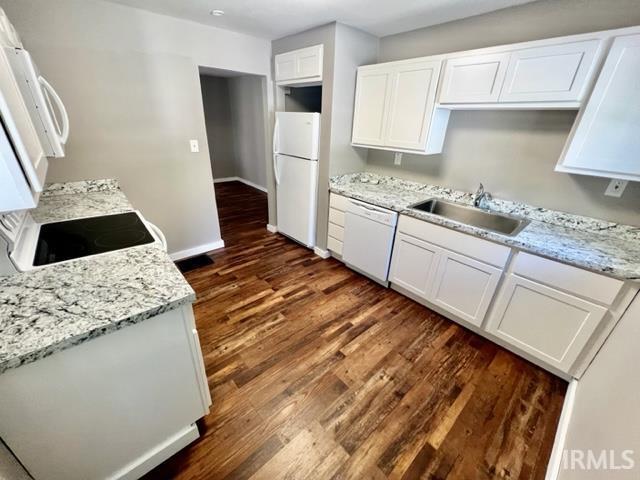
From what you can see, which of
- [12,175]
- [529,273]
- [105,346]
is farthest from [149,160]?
[529,273]

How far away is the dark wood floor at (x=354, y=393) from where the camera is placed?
1.29m

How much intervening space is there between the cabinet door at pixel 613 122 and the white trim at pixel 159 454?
268 centimetres

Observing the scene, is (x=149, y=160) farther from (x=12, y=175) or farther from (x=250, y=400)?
(x=250, y=400)

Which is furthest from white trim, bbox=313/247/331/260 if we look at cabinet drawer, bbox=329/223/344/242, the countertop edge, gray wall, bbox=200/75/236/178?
gray wall, bbox=200/75/236/178

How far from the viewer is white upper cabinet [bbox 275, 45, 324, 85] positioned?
250 cm

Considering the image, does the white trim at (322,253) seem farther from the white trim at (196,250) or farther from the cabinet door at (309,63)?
the cabinet door at (309,63)

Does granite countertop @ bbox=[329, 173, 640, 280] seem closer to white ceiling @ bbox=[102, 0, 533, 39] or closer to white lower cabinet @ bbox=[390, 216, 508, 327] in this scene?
white lower cabinet @ bbox=[390, 216, 508, 327]

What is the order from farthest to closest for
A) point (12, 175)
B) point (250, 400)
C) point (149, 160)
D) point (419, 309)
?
point (149, 160), point (419, 309), point (250, 400), point (12, 175)

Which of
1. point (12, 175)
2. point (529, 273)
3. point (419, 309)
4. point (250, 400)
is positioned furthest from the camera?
point (419, 309)

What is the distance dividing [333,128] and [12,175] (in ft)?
7.75

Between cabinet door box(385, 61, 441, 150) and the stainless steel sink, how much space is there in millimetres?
560

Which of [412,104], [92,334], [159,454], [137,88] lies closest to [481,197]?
[412,104]

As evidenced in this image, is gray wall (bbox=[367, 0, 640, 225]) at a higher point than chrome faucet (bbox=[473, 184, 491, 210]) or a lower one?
higher

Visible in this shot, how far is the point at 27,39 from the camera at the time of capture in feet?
5.88
